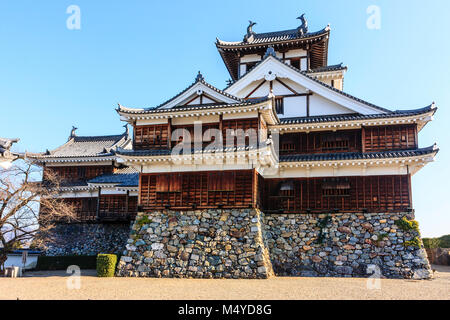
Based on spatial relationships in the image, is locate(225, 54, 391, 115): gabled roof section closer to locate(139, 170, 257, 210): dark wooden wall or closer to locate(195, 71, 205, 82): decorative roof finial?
locate(195, 71, 205, 82): decorative roof finial

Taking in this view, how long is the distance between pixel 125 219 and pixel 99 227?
3048mm

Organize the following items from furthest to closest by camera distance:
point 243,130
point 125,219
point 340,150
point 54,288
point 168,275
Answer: point 125,219 < point 340,150 < point 243,130 < point 168,275 < point 54,288

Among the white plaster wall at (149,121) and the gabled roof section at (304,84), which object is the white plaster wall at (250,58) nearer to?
the gabled roof section at (304,84)

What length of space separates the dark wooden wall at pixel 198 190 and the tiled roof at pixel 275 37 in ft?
42.5

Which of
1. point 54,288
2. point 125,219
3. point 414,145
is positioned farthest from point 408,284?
point 125,219

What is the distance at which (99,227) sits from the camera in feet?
107

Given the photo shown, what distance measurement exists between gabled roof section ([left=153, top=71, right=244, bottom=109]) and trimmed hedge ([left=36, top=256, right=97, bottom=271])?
1314cm

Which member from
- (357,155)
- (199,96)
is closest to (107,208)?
(199,96)

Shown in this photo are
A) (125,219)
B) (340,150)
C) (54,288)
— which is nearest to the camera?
(54,288)

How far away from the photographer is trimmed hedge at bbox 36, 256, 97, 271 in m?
28.8

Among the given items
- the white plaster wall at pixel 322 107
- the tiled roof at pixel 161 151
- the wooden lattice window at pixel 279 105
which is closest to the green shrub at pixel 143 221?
the tiled roof at pixel 161 151

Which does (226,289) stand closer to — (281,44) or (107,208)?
(107,208)

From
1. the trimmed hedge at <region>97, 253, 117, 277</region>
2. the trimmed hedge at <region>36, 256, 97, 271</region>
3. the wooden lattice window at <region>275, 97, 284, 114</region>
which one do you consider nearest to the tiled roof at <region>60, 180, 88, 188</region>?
the trimmed hedge at <region>36, 256, 97, 271</region>
